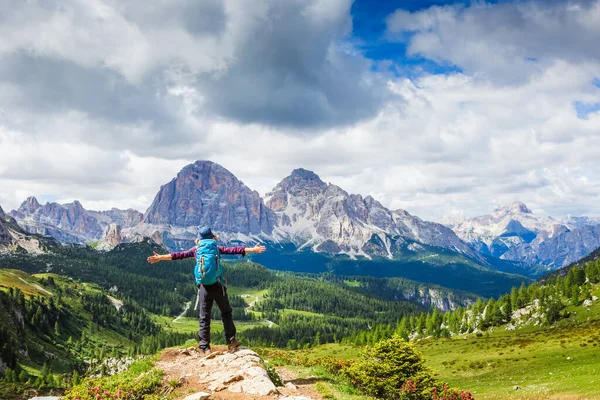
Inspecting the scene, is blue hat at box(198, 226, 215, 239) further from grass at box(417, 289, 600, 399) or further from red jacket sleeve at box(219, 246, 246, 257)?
grass at box(417, 289, 600, 399)

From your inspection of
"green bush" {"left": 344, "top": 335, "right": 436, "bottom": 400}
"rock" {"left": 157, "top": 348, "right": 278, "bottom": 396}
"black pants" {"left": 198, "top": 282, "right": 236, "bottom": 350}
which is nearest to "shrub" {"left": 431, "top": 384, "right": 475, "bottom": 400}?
"green bush" {"left": 344, "top": 335, "right": 436, "bottom": 400}

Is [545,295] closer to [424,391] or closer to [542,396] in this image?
[542,396]

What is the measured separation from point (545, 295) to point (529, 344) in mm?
74415

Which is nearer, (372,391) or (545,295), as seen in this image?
(372,391)

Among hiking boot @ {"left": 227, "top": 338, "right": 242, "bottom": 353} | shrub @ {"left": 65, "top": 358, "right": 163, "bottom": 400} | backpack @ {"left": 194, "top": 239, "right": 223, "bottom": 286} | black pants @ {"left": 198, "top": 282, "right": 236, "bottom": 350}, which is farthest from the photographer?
hiking boot @ {"left": 227, "top": 338, "right": 242, "bottom": 353}

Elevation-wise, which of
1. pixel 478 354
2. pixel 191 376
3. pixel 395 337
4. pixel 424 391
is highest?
pixel 191 376

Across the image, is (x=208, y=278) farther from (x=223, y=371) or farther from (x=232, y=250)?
(x=223, y=371)

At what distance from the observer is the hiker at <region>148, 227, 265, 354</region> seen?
19.3 meters

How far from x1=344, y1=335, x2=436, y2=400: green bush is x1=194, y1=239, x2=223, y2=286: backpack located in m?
13.8

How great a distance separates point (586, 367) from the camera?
1956 inches

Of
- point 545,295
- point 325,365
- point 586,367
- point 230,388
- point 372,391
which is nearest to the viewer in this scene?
point 230,388

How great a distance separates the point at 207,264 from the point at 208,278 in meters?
0.74

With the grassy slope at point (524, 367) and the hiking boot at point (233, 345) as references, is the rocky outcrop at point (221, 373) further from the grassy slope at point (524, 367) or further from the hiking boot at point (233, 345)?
the grassy slope at point (524, 367)

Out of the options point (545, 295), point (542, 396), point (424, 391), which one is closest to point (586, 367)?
point (542, 396)
